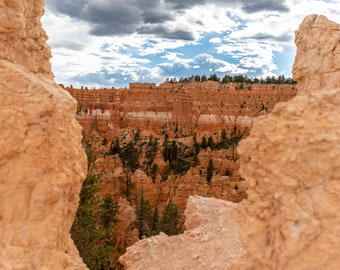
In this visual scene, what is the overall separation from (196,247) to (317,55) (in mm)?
5212

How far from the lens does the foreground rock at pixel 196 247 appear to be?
847 cm

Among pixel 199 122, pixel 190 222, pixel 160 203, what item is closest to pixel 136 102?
pixel 199 122

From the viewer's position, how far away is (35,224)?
5293 millimetres

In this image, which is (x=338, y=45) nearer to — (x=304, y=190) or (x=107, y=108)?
(x=304, y=190)

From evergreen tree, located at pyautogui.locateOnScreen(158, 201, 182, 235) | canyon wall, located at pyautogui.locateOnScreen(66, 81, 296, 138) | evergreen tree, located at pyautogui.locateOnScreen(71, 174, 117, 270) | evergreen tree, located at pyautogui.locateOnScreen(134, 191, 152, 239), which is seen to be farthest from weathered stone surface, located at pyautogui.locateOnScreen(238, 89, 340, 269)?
canyon wall, located at pyautogui.locateOnScreen(66, 81, 296, 138)

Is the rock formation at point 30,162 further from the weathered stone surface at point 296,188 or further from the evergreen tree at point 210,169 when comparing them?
the evergreen tree at point 210,169

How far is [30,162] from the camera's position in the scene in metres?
5.34

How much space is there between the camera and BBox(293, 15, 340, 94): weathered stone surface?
26.5 feet

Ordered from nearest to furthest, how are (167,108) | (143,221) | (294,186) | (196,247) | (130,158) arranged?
(294,186) → (196,247) → (143,221) → (130,158) → (167,108)

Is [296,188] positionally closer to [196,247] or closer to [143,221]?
[196,247]

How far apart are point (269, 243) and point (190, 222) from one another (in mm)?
6487

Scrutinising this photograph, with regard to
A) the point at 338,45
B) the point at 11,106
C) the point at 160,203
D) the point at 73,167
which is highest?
the point at 338,45

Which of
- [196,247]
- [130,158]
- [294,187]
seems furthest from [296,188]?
[130,158]

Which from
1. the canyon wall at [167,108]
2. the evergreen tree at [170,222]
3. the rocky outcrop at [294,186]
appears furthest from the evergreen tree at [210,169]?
the rocky outcrop at [294,186]
